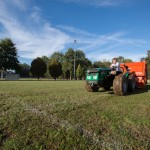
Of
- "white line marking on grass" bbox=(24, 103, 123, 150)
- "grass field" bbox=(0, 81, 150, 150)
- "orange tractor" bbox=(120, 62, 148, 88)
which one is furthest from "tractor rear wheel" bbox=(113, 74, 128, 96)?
"white line marking on grass" bbox=(24, 103, 123, 150)

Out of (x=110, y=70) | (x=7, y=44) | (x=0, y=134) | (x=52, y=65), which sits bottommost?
(x=0, y=134)

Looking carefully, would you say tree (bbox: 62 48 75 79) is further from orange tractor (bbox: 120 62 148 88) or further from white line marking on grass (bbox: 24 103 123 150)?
white line marking on grass (bbox: 24 103 123 150)

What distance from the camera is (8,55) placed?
54594mm

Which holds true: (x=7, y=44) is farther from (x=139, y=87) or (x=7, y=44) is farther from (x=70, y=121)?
(x=70, y=121)

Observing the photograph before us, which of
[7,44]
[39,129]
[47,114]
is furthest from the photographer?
[7,44]

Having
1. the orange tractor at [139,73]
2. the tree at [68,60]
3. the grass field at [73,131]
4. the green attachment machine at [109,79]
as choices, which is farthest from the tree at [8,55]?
the grass field at [73,131]

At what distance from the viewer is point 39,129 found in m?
3.37

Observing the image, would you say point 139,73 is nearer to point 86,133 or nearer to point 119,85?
point 119,85

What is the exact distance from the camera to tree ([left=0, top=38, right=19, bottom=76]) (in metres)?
53.7

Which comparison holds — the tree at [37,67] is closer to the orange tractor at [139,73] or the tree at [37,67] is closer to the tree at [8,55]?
the tree at [8,55]

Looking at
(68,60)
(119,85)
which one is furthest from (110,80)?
(68,60)

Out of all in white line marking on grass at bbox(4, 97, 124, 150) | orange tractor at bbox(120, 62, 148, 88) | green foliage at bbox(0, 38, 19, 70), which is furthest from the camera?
green foliage at bbox(0, 38, 19, 70)

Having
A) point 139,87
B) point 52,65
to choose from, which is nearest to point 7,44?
point 52,65

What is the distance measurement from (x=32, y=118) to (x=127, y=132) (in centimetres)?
212
